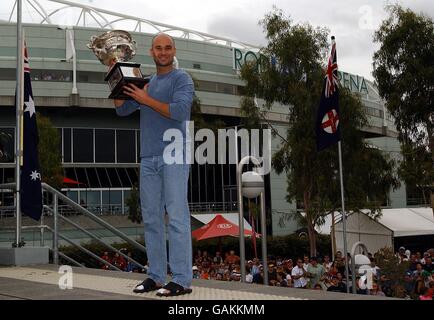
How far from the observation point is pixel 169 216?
4.24 m

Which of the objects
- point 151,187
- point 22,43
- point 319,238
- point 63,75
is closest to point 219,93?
point 63,75

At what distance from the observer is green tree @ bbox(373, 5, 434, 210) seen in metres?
19.5

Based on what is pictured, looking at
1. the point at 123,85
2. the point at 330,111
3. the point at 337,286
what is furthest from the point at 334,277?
the point at 123,85

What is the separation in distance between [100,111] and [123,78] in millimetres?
33854

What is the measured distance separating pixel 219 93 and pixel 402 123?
19108 mm

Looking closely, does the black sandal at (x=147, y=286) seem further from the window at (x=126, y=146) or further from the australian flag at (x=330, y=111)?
the window at (x=126, y=146)

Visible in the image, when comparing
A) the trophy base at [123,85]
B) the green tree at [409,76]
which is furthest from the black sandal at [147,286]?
the green tree at [409,76]

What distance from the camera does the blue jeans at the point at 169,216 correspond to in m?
4.22

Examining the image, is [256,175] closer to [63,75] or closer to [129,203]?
[129,203]

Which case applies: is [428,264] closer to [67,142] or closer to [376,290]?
[376,290]

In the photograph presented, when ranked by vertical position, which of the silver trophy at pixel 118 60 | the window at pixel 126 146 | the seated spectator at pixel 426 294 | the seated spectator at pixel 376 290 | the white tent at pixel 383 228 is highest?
the window at pixel 126 146

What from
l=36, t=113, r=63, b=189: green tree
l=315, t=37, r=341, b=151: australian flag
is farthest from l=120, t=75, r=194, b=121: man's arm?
l=36, t=113, r=63, b=189: green tree

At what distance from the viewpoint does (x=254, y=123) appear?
22.4m

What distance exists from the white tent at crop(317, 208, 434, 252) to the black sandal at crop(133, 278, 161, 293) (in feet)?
62.3
